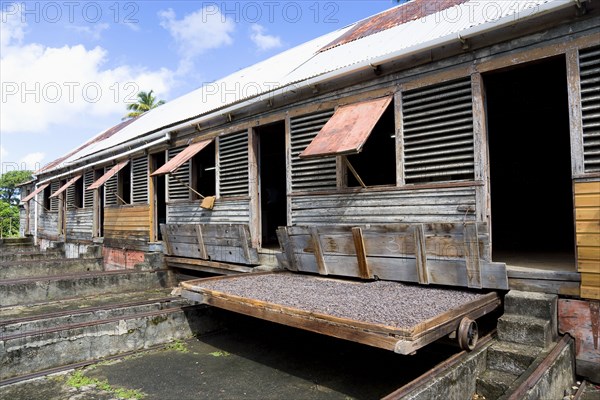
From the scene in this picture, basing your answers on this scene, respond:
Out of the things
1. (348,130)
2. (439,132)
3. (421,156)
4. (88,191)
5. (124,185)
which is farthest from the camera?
(88,191)

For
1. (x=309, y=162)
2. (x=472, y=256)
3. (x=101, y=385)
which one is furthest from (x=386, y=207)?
(x=101, y=385)

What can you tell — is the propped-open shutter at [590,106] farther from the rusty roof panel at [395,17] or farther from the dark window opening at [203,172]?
the dark window opening at [203,172]

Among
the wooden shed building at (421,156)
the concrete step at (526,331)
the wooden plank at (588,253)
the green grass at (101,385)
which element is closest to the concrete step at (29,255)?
the wooden shed building at (421,156)

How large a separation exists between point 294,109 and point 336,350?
449 cm

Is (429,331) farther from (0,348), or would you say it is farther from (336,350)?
(0,348)

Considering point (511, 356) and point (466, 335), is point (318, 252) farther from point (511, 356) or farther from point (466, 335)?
point (511, 356)

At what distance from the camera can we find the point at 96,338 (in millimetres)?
6520

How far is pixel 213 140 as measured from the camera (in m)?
10.1

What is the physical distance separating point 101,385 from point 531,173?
32.0 feet

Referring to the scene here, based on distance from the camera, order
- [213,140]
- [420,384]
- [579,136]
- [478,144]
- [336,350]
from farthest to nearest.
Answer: [213,140]
[336,350]
[478,144]
[579,136]
[420,384]

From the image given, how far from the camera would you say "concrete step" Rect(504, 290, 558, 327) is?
466cm

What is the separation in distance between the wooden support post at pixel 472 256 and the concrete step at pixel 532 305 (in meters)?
0.45

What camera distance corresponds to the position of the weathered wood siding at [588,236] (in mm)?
4574

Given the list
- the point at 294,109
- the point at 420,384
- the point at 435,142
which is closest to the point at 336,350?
the point at 420,384
